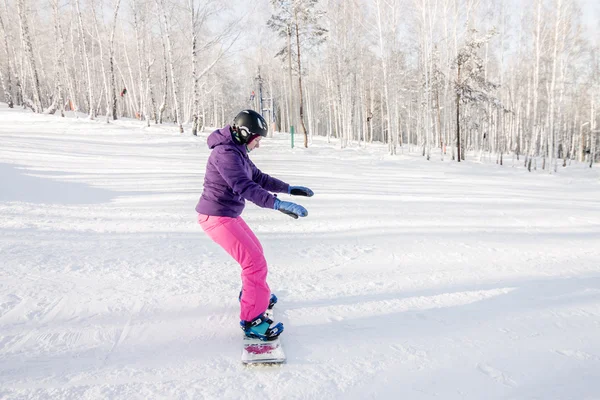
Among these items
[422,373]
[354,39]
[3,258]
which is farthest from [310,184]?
[354,39]

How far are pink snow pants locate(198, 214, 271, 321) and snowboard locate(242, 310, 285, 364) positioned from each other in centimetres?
21

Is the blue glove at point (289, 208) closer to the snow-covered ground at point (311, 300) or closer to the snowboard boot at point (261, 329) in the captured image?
the snowboard boot at point (261, 329)

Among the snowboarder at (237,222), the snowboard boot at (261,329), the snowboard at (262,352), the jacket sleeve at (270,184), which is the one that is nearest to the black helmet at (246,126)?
the snowboarder at (237,222)

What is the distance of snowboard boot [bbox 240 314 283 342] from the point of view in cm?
267

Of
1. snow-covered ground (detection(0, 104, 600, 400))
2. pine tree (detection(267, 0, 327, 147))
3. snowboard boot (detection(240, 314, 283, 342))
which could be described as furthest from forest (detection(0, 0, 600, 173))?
snowboard boot (detection(240, 314, 283, 342))

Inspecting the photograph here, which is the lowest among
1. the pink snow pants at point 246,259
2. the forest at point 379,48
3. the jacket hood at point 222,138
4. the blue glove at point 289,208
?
the pink snow pants at point 246,259

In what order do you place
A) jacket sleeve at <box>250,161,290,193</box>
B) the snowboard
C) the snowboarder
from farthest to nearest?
jacket sleeve at <box>250,161,290,193</box> < the snowboarder < the snowboard

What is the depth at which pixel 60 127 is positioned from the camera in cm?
1716

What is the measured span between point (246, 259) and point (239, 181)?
613 millimetres

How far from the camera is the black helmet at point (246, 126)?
2699 millimetres

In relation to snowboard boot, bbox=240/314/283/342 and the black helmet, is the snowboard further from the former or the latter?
the black helmet

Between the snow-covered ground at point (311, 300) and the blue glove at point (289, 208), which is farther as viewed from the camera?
the blue glove at point (289, 208)

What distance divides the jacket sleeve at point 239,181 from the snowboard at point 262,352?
100cm

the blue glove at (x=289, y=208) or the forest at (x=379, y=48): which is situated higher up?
the forest at (x=379, y=48)
